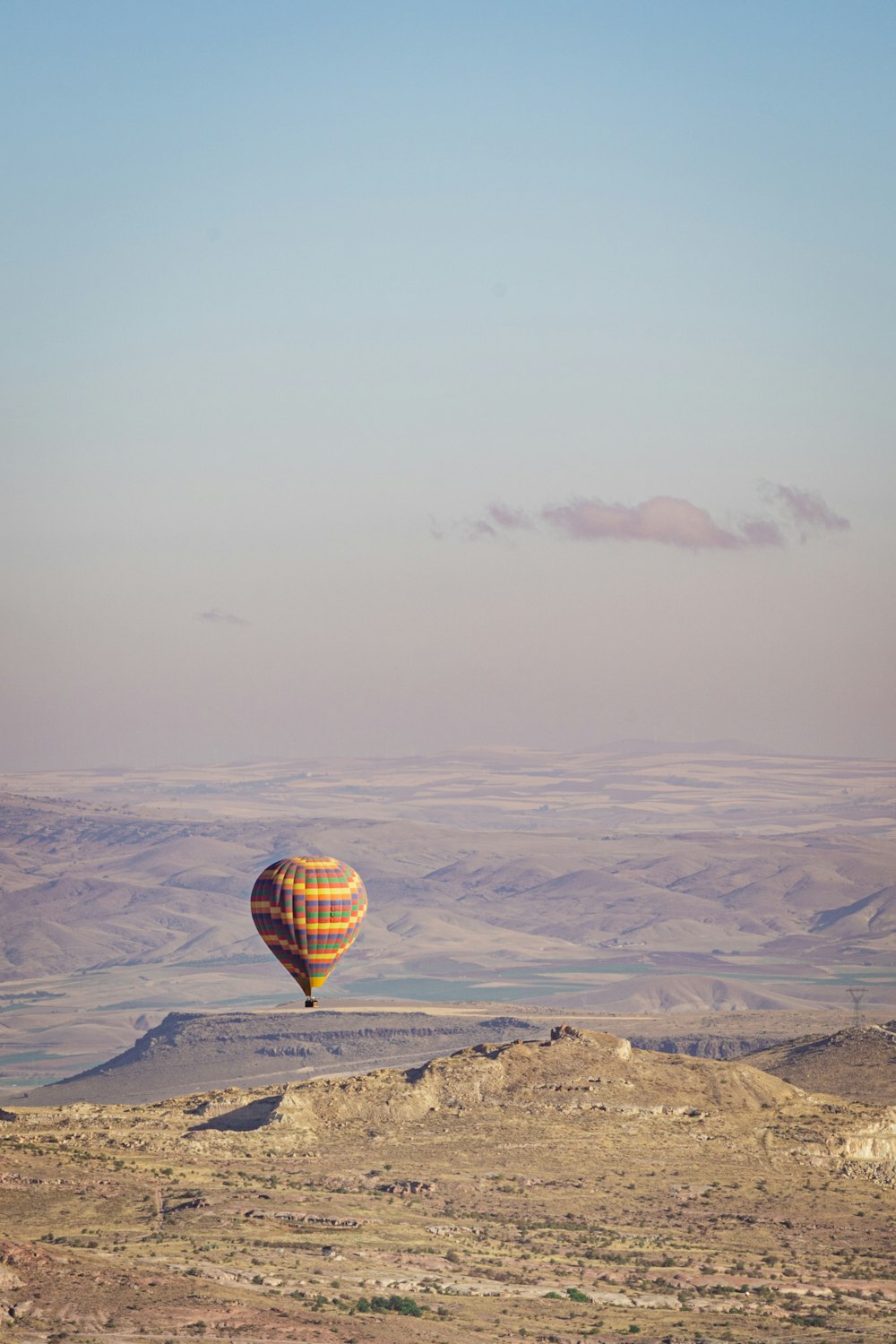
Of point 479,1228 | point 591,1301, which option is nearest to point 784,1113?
point 479,1228

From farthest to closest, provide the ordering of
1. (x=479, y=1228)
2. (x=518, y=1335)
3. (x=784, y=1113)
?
(x=784, y=1113), (x=479, y=1228), (x=518, y=1335)

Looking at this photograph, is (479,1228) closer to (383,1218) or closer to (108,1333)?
(383,1218)

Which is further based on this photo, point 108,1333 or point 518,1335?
point 518,1335

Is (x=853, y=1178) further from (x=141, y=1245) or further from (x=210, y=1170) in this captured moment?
(x=141, y=1245)

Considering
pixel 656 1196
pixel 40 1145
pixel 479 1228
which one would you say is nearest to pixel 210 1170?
pixel 40 1145

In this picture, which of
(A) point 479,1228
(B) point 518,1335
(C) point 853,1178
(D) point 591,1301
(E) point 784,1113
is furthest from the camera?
(E) point 784,1113

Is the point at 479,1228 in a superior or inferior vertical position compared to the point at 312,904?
inferior
